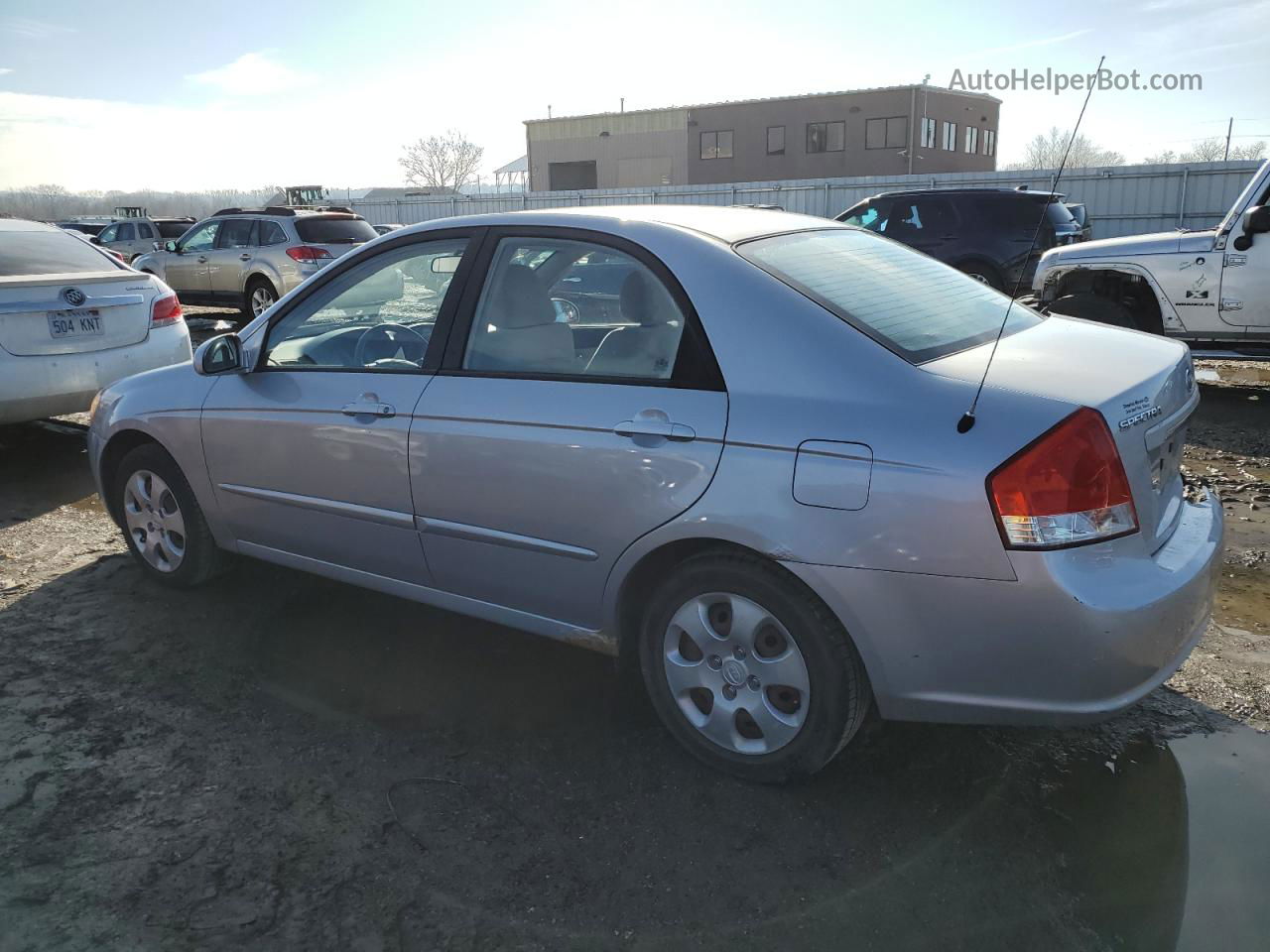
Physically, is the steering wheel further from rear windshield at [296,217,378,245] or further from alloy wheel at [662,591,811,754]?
rear windshield at [296,217,378,245]

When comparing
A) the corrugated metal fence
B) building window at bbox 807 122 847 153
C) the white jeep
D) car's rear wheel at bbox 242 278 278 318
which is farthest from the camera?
building window at bbox 807 122 847 153

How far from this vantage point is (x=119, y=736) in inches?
128

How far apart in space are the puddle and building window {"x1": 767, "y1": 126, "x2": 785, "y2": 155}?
2070 inches

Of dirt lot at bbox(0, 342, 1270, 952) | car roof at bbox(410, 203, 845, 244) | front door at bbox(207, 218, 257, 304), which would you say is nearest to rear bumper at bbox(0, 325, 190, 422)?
dirt lot at bbox(0, 342, 1270, 952)

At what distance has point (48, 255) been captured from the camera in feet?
21.9

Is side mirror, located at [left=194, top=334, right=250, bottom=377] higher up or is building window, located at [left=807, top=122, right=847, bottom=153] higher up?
building window, located at [left=807, top=122, right=847, bottom=153]

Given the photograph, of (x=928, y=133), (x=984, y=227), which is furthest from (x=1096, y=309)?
(x=928, y=133)

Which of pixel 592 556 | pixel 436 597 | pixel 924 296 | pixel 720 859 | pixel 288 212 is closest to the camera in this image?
pixel 720 859

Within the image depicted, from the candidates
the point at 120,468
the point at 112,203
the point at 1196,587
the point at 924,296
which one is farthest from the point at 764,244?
the point at 112,203

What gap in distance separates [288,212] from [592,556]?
13.6 m

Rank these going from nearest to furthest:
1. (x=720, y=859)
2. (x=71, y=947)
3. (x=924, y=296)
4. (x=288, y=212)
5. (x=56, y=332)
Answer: (x=71, y=947) → (x=720, y=859) → (x=924, y=296) → (x=56, y=332) → (x=288, y=212)

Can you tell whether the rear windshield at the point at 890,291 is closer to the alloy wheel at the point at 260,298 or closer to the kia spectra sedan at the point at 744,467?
the kia spectra sedan at the point at 744,467

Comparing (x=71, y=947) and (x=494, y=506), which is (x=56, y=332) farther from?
(x=71, y=947)

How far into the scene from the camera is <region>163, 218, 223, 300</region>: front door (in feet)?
50.2
